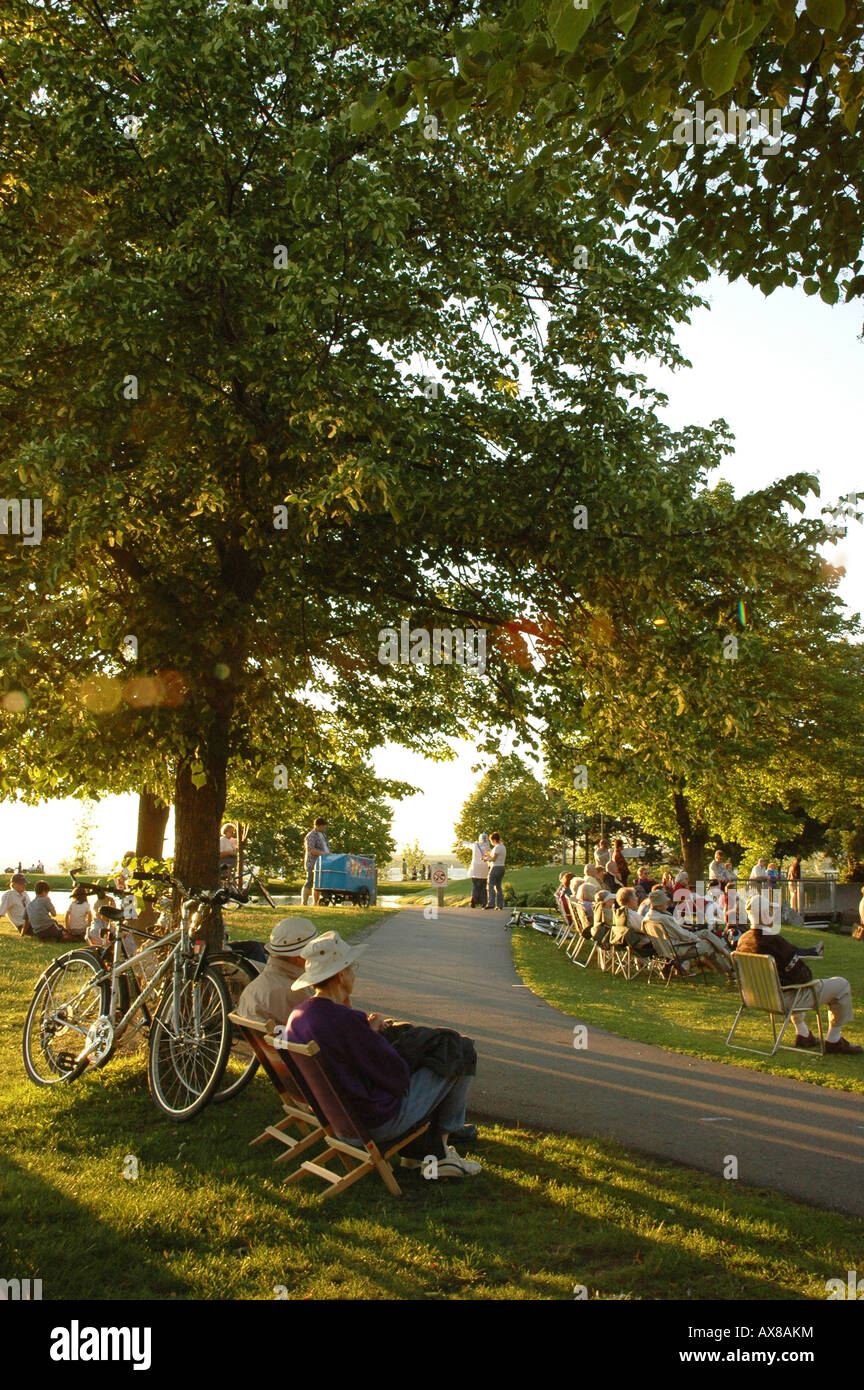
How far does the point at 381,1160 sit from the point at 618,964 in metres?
13.4

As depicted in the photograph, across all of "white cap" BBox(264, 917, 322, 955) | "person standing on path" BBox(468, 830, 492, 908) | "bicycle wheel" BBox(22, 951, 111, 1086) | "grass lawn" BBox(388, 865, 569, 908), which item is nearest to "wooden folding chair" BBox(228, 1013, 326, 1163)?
"white cap" BBox(264, 917, 322, 955)

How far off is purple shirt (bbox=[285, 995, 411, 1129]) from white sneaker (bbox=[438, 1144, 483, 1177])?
0.50 m

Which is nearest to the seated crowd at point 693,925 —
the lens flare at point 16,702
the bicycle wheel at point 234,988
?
the bicycle wheel at point 234,988

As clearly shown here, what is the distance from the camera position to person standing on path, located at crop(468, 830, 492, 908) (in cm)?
3034

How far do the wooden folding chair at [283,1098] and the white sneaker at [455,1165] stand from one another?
741 mm

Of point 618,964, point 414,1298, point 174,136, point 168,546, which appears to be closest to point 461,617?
point 168,546

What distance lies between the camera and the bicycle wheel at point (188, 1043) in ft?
23.9

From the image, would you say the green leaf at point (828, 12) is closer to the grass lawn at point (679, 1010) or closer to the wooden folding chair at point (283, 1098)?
the wooden folding chair at point (283, 1098)

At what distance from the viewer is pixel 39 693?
9281 millimetres

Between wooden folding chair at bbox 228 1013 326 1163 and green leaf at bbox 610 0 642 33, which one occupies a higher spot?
green leaf at bbox 610 0 642 33

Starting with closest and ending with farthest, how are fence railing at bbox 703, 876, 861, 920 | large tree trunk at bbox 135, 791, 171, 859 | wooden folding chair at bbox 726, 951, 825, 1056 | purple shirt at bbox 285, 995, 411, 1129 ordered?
purple shirt at bbox 285, 995, 411, 1129 < wooden folding chair at bbox 726, 951, 825, 1056 < large tree trunk at bbox 135, 791, 171, 859 < fence railing at bbox 703, 876, 861, 920

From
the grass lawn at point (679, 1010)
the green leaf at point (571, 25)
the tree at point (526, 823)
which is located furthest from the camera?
the tree at point (526, 823)

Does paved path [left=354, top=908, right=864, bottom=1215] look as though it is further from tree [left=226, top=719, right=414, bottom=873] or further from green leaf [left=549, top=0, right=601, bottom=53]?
green leaf [left=549, top=0, right=601, bottom=53]
